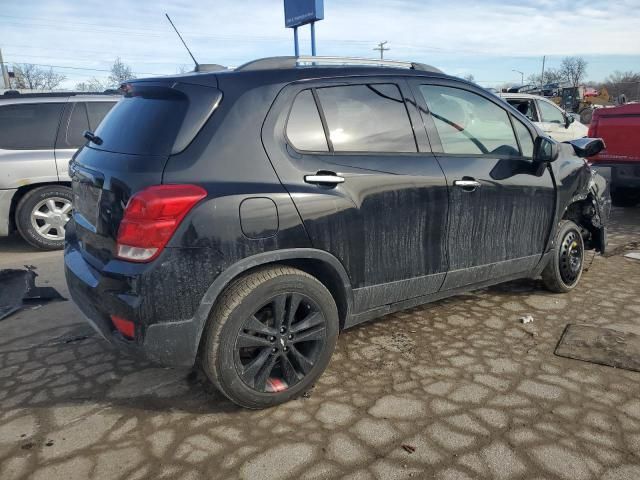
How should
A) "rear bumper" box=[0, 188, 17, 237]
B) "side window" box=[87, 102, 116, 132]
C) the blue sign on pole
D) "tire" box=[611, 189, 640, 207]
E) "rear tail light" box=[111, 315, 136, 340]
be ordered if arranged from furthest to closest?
the blue sign on pole → "tire" box=[611, 189, 640, 207] → "side window" box=[87, 102, 116, 132] → "rear bumper" box=[0, 188, 17, 237] → "rear tail light" box=[111, 315, 136, 340]

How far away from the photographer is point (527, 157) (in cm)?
382

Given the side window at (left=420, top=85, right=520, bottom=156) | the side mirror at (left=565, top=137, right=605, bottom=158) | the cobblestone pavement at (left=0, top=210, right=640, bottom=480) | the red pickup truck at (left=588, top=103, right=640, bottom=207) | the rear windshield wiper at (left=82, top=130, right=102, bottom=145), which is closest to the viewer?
the cobblestone pavement at (left=0, top=210, right=640, bottom=480)

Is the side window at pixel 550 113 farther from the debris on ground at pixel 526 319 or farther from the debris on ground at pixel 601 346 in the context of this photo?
the debris on ground at pixel 601 346

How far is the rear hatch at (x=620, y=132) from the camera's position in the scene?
6953mm

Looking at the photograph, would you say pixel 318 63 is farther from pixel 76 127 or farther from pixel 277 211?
pixel 76 127

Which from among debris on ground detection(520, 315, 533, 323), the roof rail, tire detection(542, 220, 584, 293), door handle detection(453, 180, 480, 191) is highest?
the roof rail

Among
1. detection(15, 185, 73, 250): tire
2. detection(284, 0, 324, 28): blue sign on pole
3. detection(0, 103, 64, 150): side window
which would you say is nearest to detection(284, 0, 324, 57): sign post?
detection(284, 0, 324, 28): blue sign on pole

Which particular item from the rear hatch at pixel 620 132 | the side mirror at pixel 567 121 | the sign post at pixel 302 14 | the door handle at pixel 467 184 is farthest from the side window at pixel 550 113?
the door handle at pixel 467 184

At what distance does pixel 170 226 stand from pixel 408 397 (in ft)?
5.19

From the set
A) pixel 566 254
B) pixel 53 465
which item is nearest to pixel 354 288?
pixel 53 465

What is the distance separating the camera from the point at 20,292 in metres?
4.70

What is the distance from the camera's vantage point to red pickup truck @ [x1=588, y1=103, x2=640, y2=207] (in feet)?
22.8

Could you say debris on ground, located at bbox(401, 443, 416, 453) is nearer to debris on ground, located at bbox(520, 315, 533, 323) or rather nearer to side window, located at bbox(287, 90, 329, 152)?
side window, located at bbox(287, 90, 329, 152)

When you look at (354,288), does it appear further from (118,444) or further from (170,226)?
(118,444)
